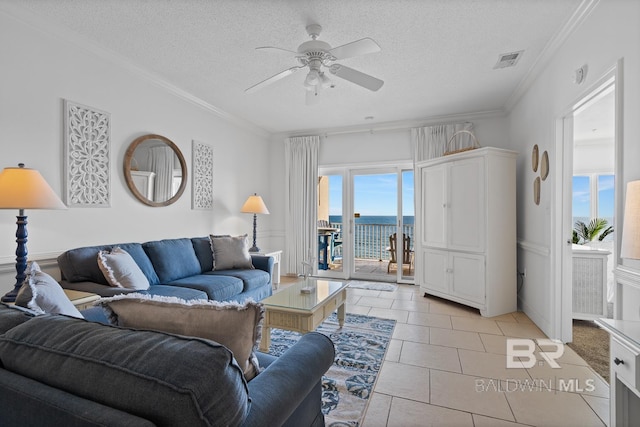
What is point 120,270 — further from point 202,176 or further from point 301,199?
point 301,199

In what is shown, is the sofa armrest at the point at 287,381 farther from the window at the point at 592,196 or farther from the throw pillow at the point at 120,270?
the window at the point at 592,196

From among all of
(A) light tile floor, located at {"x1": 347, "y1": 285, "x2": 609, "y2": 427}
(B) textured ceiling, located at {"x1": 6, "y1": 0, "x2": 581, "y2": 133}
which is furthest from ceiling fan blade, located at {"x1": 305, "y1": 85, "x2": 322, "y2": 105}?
(A) light tile floor, located at {"x1": 347, "y1": 285, "x2": 609, "y2": 427}

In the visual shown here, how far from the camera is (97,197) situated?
2.95 meters

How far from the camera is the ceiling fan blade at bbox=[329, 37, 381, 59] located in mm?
2166

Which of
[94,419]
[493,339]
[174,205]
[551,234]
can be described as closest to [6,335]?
[94,419]

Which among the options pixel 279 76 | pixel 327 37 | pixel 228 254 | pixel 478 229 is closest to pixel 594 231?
pixel 478 229

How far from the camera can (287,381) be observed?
1072mm

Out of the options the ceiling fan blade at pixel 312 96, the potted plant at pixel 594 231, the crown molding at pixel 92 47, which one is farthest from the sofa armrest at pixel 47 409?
the potted plant at pixel 594 231

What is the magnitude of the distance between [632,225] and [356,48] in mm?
1871

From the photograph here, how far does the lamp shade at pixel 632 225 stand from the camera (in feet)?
4.11

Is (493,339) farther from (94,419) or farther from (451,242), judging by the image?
(94,419)

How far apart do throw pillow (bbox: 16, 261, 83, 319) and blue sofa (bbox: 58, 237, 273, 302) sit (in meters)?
1.11

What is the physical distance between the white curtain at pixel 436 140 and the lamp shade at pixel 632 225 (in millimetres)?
3497

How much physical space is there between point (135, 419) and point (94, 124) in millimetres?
3096
